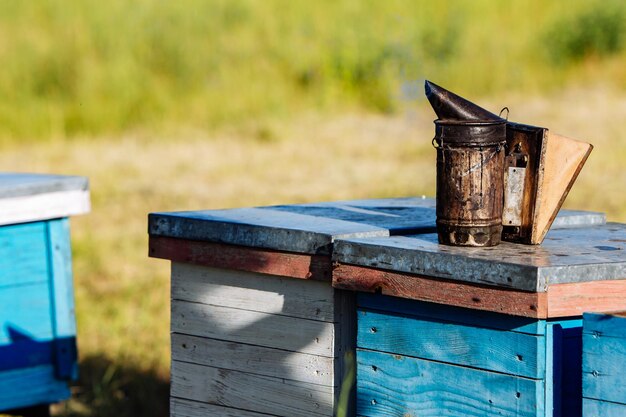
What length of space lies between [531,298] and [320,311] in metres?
0.70

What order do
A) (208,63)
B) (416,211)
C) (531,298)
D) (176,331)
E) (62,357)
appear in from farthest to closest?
(208,63) < (62,357) < (416,211) < (176,331) < (531,298)

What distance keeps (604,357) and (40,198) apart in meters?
2.45

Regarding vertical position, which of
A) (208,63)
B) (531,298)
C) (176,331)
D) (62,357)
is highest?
(208,63)

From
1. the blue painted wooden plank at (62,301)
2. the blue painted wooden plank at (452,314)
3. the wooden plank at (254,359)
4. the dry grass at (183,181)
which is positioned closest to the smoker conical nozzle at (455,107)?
the blue painted wooden plank at (452,314)

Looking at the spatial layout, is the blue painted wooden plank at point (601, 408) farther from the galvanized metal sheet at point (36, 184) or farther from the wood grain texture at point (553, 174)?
the galvanized metal sheet at point (36, 184)

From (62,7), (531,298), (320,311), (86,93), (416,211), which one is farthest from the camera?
(62,7)

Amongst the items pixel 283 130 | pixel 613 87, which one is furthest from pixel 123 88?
pixel 613 87

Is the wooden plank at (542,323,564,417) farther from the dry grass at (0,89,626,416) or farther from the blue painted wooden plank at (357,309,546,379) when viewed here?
the dry grass at (0,89,626,416)

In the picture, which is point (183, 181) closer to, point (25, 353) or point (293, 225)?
point (25, 353)

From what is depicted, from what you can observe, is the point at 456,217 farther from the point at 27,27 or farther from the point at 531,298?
the point at 27,27

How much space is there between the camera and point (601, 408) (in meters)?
2.33

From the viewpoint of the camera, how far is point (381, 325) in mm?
2707

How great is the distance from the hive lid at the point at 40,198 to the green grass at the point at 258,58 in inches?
243

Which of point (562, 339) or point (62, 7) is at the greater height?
point (62, 7)
